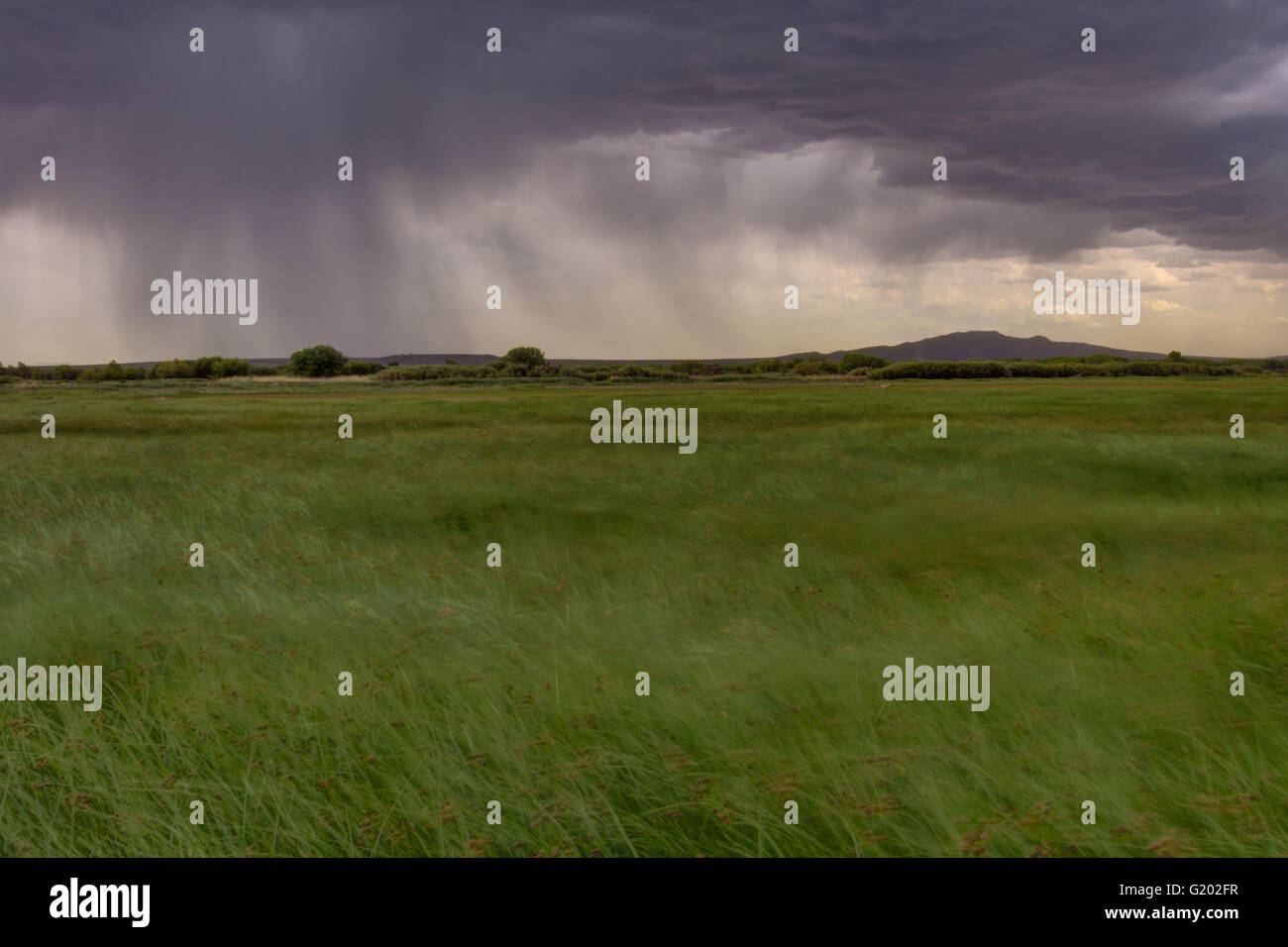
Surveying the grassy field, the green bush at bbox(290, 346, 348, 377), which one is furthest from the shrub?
the grassy field

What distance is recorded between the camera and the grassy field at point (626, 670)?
607 centimetres

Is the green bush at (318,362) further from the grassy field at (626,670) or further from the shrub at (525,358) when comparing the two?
the grassy field at (626,670)

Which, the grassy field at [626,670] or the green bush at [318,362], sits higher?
the green bush at [318,362]

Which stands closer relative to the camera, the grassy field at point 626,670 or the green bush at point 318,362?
the grassy field at point 626,670

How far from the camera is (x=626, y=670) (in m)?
8.84

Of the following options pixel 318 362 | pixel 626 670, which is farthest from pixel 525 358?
pixel 626 670

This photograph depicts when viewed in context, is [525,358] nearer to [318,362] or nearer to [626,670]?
[318,362]

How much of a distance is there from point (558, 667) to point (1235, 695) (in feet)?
26.4

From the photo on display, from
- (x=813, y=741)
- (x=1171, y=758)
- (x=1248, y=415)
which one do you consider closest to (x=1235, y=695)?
(x=1171, y=758)

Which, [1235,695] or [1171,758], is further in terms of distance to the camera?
[1235,695]

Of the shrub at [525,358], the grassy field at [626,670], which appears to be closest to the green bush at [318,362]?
the shrub at [525,358]

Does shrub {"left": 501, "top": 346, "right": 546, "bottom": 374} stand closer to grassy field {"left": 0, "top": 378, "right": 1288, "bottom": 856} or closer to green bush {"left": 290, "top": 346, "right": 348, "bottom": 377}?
green bush {"left": 290, "top": 346, "right": 348, "bottom": 377}

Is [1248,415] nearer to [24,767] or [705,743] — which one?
[705,743]

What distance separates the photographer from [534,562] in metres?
14.3
